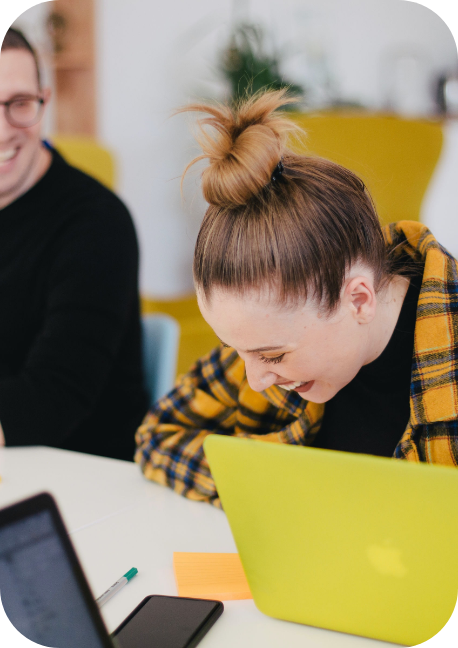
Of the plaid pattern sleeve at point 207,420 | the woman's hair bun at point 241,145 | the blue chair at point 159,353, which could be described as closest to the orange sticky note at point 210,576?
the plaid pattern sleeve at point 207,420

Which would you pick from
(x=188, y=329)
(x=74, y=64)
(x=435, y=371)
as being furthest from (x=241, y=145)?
(x=74, y=64)

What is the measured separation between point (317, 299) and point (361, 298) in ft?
0.24

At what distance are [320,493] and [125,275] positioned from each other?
835mm

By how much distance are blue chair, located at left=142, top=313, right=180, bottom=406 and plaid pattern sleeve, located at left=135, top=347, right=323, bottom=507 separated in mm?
276

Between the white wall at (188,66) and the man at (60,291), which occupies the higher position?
the white wall at (188,66)

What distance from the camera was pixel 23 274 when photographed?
4.15 ft

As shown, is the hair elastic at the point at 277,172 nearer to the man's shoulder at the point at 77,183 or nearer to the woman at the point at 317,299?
the woman at the point at 317,299

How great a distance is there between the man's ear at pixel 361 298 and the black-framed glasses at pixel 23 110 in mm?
817

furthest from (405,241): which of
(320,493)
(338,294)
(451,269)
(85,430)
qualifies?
(85,430)

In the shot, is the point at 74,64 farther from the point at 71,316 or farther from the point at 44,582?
the point at 44,582

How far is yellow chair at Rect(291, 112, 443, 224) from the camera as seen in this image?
7.51 feet

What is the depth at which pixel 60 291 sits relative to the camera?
120 cm

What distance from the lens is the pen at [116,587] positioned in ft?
2.17

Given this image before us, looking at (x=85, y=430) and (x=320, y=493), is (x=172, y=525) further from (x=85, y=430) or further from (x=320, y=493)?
(x=85, y=430)
